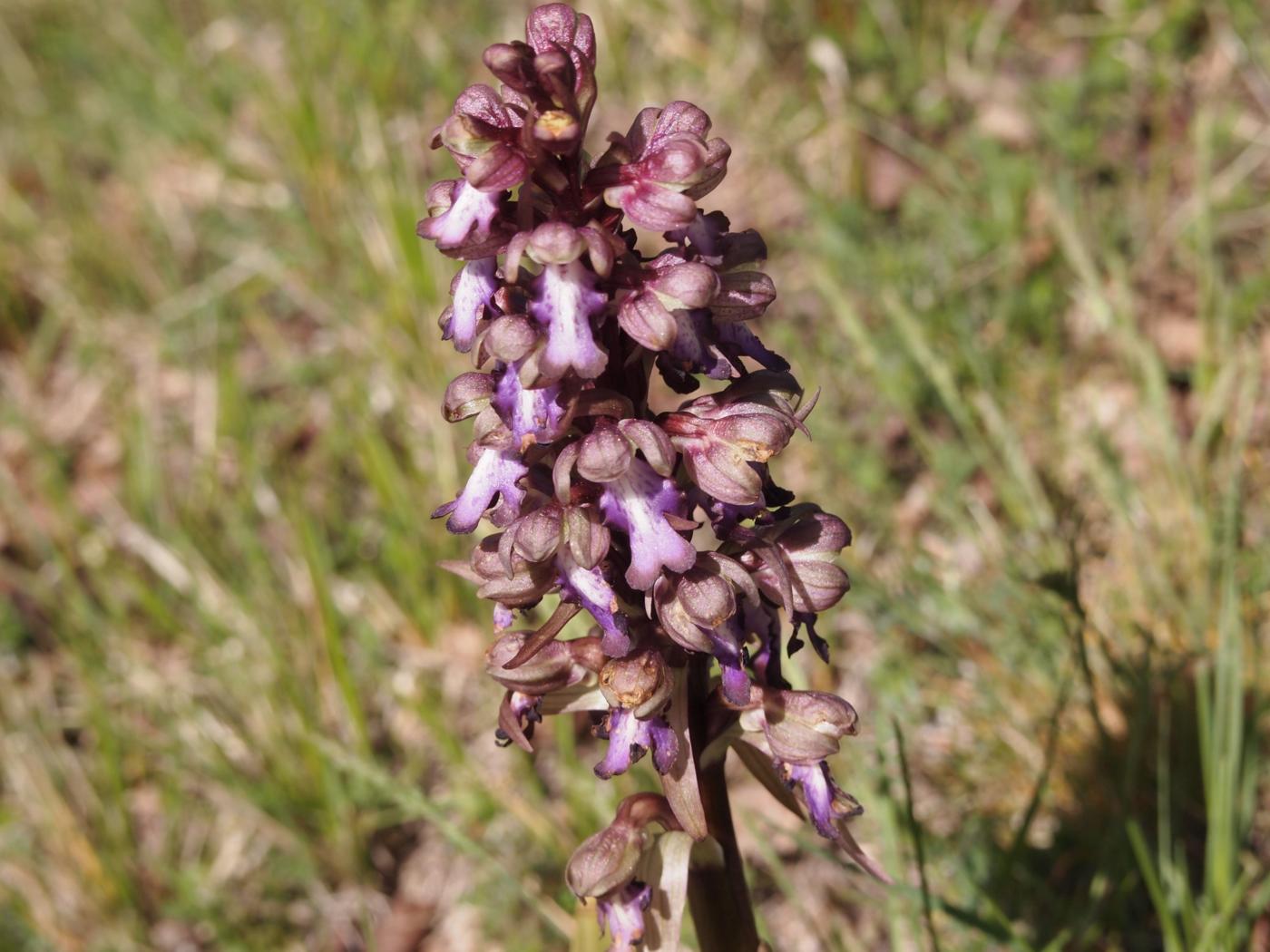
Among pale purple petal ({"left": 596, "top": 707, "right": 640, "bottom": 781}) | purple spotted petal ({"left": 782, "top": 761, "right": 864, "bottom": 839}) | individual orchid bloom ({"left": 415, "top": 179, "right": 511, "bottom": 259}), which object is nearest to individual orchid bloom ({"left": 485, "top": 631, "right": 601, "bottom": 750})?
pale purple petal ({"left": 596, "top": 707, "right": 640, "bottom": 781})

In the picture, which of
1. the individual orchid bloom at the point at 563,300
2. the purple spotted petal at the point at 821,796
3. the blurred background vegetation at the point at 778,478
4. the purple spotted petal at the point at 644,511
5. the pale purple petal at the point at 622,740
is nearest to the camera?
the individual orchid bloom at the point at 563,300

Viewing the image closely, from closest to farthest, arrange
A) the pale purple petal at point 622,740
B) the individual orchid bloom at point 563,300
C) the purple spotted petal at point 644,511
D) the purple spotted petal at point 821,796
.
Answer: the individual orchid bloom at point 563,300, the purple spotted petal at point 644,511, the pale purple petal at point 622,740, the purple spotted petal at point 821,796

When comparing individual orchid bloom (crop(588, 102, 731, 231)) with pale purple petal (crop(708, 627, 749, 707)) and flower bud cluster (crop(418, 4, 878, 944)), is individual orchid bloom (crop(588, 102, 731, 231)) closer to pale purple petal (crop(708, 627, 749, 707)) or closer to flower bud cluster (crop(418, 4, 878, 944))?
flower bud cluster (crop(418, 4, 878, 944))

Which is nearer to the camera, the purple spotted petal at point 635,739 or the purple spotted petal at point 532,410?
the purple spotted petal at point 532,410

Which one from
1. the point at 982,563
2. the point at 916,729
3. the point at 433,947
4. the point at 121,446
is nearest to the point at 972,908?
the point at 916,729

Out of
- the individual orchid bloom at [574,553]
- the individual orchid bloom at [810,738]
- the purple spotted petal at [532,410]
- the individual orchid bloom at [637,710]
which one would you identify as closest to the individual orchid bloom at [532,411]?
the purple spotted petal at [532,410]

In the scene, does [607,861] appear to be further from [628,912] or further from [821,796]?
[821,796]

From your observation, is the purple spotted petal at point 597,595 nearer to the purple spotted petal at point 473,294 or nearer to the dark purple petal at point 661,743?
the dark purple petal at point 661,743
